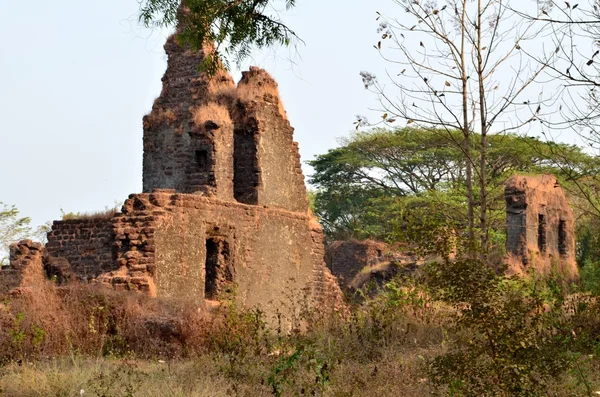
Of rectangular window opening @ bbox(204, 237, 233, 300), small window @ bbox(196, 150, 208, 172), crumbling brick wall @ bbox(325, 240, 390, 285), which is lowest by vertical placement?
rectangular window opening @ bbox(204, 237, 233, 300)

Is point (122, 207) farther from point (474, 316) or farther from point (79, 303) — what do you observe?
point (474, 316)

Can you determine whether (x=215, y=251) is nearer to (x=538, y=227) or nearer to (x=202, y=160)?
(x=202, y=160)

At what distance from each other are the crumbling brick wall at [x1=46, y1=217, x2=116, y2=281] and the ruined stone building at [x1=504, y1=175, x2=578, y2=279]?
40.9ft

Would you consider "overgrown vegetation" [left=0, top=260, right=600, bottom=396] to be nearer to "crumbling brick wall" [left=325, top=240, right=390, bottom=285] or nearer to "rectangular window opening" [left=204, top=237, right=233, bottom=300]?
"rectangular window opening" [left=204, top=237, right=233, bottom=300]

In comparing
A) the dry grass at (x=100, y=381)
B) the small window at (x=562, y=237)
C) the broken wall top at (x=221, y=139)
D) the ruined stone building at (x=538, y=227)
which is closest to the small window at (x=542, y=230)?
the ruined stone building at (x=538, y=227)

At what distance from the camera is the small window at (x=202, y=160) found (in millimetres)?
18312

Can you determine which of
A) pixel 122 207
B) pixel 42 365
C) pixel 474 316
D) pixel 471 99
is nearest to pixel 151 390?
pixel 42 365

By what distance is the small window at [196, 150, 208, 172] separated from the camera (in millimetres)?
18312

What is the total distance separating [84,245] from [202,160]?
3.38m

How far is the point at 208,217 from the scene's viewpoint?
16391 millimetres

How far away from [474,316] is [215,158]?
11.4 m

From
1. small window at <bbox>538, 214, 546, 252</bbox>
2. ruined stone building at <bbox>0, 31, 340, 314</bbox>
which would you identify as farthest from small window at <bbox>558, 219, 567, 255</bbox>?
ruined stone building at <bbox>0, 31, 340, 314</bbox>

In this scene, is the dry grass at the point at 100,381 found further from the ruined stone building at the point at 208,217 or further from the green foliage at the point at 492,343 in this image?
the ruined stone building at the point at 208,217

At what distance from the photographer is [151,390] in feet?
27.1
